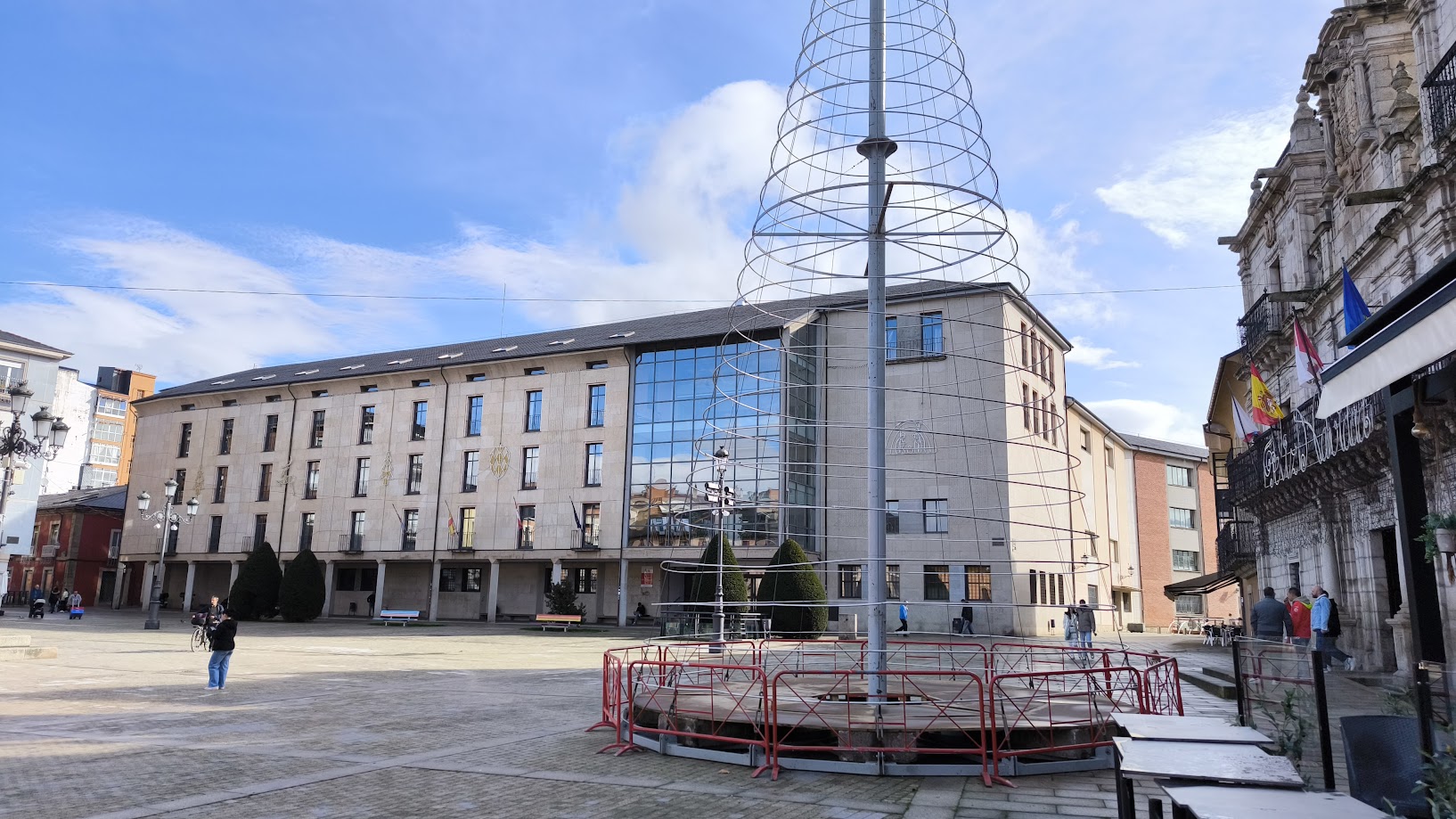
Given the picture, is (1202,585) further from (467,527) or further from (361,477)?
(361,477)

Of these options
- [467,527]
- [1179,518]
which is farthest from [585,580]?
[1179,518]

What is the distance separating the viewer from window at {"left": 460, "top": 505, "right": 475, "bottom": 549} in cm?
5406

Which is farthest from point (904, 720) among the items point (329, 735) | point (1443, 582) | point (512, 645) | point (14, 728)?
point (512, 645)

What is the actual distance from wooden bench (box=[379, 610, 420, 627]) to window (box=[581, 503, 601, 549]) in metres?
9.33

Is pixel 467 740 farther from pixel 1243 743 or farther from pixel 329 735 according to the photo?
pixel 1243 743

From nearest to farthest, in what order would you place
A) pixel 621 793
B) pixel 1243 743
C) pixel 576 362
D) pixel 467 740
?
pixel 1243 743
pixel 621 793
pixel 467 740
pixel 576 362

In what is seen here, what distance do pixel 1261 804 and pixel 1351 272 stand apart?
21.8 meters

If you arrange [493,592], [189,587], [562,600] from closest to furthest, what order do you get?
[562,600], [493,592], [189,587]

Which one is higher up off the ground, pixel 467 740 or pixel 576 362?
pixel 576 362

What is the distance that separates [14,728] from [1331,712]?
15353 millimetres

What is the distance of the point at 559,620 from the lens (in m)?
45.8

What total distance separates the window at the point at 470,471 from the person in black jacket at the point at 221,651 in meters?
36.9

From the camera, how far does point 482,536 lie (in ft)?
176

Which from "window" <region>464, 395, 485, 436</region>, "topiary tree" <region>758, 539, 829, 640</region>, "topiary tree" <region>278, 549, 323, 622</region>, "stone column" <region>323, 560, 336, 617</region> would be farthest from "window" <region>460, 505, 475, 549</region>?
"topiary tree" <region>758, 539, 829, 640</region>
